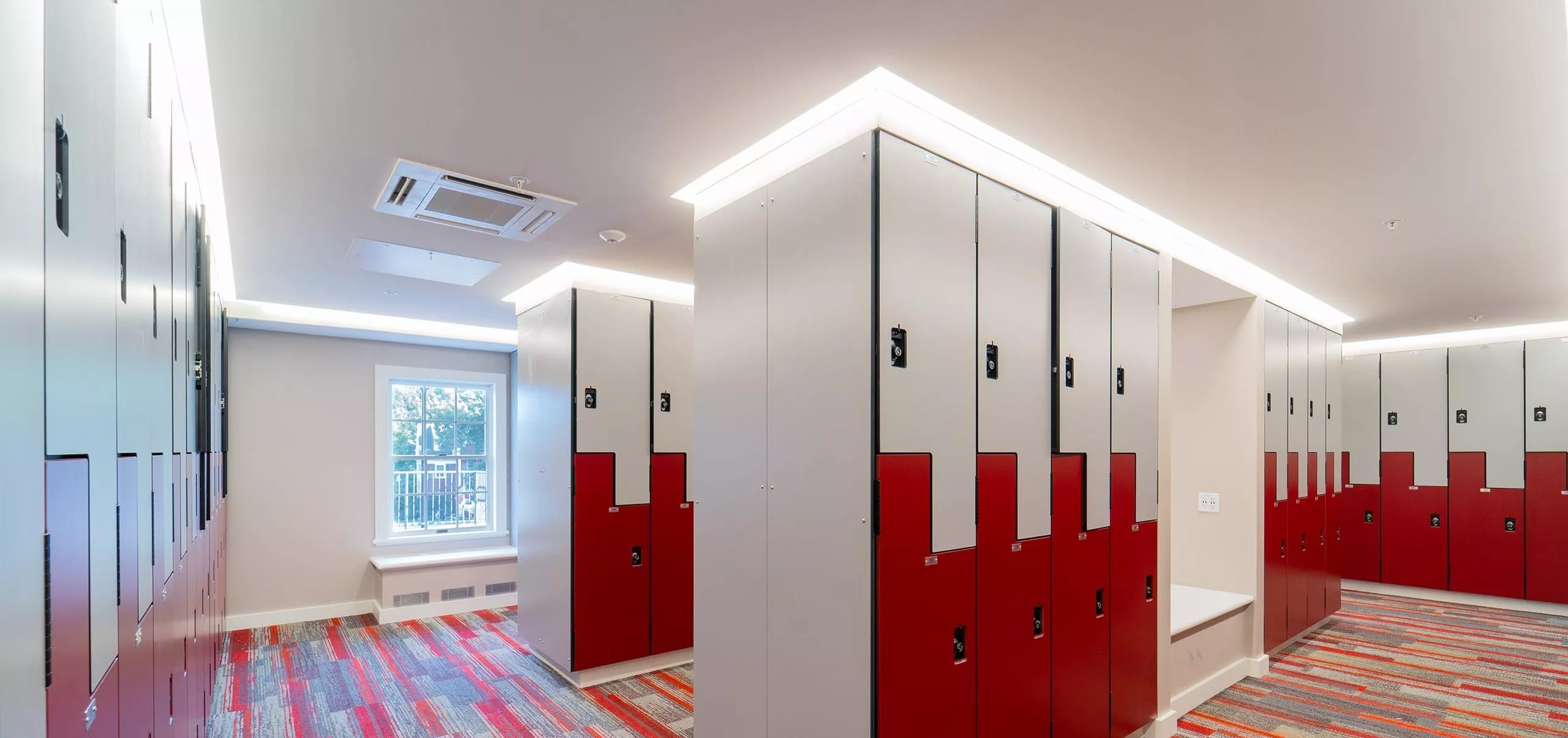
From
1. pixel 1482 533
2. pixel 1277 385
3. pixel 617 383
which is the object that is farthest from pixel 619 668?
pixel 1482 533

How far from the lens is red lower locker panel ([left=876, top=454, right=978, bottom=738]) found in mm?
2467

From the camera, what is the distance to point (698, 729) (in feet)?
10.9

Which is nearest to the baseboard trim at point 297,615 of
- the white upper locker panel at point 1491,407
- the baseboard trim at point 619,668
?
the baseboard trim at point 619,668

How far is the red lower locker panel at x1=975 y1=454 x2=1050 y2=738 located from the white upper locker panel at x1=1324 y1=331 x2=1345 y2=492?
4.55m

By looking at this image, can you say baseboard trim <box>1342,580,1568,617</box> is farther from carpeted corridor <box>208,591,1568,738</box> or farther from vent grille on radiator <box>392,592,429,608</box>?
vent grille on radiator <box>392,592,429,608</box>

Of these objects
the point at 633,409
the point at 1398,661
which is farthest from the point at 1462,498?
the point at 633,409

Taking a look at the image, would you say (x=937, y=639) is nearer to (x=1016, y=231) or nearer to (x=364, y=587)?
(x=1016, y=231)

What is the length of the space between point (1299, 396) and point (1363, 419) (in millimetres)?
3212

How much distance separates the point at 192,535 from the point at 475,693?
7.60 ft

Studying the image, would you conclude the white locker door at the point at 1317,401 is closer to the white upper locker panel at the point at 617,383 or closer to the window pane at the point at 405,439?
the white upper locker panel at the point at 617,383

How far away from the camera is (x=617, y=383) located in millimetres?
4891

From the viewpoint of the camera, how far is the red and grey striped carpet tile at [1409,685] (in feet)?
13.3

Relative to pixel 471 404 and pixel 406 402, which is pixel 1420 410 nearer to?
pixel 471 404

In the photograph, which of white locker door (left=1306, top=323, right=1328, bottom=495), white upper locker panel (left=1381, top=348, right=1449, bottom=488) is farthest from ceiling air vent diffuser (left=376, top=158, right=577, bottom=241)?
white upper locker panel (left=1381, top=348, right=1449, bottom=488)
